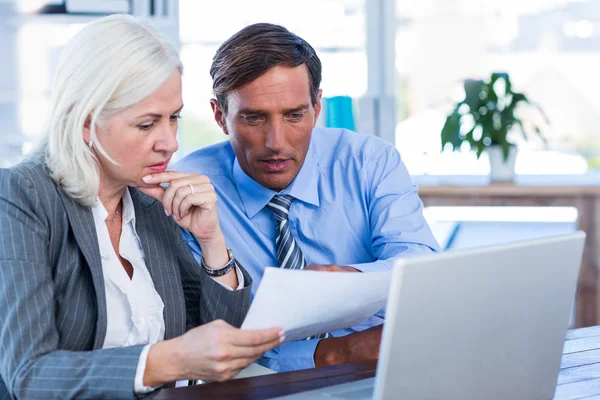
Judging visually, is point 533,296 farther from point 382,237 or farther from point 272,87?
point 272,87

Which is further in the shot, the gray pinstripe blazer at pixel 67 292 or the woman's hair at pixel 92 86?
the woman's hair at pixel 92 86

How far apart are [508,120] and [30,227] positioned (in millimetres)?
2892

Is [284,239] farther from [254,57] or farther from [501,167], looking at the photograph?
[501,167]

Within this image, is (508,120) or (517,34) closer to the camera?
(508,120)

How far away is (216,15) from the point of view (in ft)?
14.0

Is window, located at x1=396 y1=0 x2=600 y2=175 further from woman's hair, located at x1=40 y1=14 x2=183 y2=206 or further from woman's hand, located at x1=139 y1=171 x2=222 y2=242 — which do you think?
woman's hair, located at x1=40 y1=14 x2=183 y2=206

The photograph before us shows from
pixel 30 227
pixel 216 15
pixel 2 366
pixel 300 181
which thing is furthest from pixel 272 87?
pixel 216 15

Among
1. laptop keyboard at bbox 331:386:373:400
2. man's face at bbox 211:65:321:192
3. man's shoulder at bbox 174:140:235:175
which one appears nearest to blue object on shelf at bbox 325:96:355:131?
man's shoulder at bbox 174:140:235:175

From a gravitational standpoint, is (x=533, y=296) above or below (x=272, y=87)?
below

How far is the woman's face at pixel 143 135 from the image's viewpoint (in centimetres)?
148

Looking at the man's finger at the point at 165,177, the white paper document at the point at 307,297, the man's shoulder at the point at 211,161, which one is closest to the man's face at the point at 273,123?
the man's shoulder at the point at 211,161

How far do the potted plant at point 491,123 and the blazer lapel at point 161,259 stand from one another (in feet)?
8.02

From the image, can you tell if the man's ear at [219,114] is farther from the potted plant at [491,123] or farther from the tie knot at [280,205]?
the potted plant at [491,123]

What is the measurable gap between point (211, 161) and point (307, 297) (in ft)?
3.36
